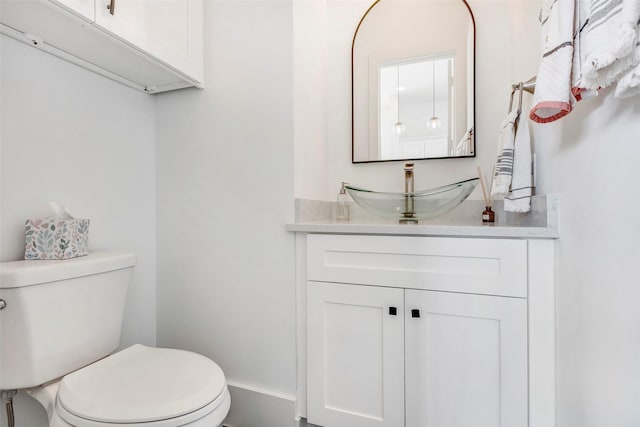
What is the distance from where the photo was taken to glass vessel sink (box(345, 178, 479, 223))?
114 cm

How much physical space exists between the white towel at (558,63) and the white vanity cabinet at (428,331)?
0.46 metres

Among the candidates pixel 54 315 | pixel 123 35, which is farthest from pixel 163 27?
pixel 54 315

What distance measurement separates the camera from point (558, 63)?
0.65 m

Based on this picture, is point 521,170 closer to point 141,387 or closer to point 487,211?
point 487,211

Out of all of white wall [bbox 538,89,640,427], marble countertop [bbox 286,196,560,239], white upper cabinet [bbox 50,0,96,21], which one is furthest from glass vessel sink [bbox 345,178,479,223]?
white upper cabinet [bbox 50,0,96,21]

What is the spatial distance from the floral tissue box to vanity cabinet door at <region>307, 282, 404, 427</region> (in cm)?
87

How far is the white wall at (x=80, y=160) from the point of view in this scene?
3.43 ft

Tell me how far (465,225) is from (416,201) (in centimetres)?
20

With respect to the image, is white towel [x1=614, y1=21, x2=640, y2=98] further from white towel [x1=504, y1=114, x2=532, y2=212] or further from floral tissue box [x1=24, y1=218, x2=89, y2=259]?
floral tissue box [x1=24, y1=218, x2=89, y2=259]

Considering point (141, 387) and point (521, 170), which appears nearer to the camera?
point (141, 387)

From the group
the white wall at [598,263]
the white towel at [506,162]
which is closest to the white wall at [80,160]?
the white towel at [506,162]

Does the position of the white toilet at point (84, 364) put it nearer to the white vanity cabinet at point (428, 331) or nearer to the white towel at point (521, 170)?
the white vanity cabinet at point (428, 331)

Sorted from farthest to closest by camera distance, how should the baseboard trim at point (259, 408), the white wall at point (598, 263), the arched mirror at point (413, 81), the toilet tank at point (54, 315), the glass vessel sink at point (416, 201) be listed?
the arched mirror at point (413, 81), the baseboard trim at point (259, 408), the glass vessel sink at point (416, 201), the toilet tank at point (54, 315), the white wall at point (598, 263)

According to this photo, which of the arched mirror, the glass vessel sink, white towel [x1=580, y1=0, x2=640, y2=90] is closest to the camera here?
white towel [x1=580, y1=0, x2=640, y2=90]
